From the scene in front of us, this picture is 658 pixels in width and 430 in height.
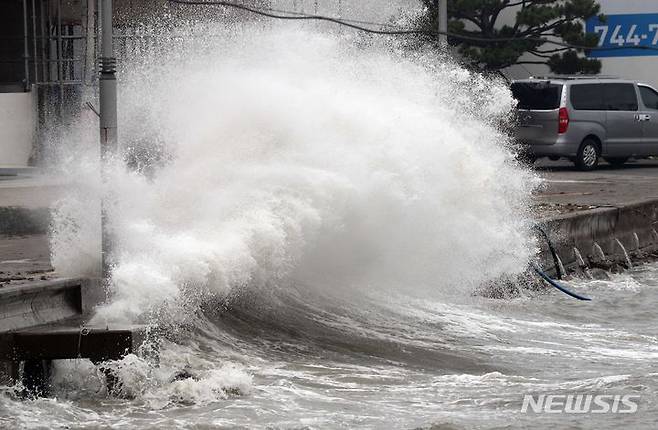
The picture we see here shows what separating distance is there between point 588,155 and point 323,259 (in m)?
13.8

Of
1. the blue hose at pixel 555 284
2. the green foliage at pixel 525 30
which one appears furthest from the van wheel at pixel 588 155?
the blue hose at pixel 555 284

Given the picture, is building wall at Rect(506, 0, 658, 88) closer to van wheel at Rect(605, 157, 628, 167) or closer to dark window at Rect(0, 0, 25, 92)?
van wheel at Rect(605, 157, 628, 167)

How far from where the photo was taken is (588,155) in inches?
995

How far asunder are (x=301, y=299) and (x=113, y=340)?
127 inches

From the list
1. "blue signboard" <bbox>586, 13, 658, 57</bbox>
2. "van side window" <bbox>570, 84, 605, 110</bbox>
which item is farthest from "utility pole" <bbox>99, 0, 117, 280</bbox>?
"blue signboard" <bbox>586, 13, 658, 57</bbox>

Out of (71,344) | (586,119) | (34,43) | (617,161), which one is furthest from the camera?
(617,161)

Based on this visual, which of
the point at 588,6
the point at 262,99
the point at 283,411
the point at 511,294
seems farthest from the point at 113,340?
the point at 588,6

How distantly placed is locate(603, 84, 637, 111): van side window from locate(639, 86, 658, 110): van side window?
1.03 ft

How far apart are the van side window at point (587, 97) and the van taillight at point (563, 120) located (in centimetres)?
40

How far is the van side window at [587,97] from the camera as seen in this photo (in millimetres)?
24938

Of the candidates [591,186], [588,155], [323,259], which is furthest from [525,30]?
[323,259]

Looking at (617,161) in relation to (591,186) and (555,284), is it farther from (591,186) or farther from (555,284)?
(555,284)

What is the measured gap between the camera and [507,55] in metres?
32.6

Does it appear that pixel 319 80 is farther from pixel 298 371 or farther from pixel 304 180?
pixel 298 371
